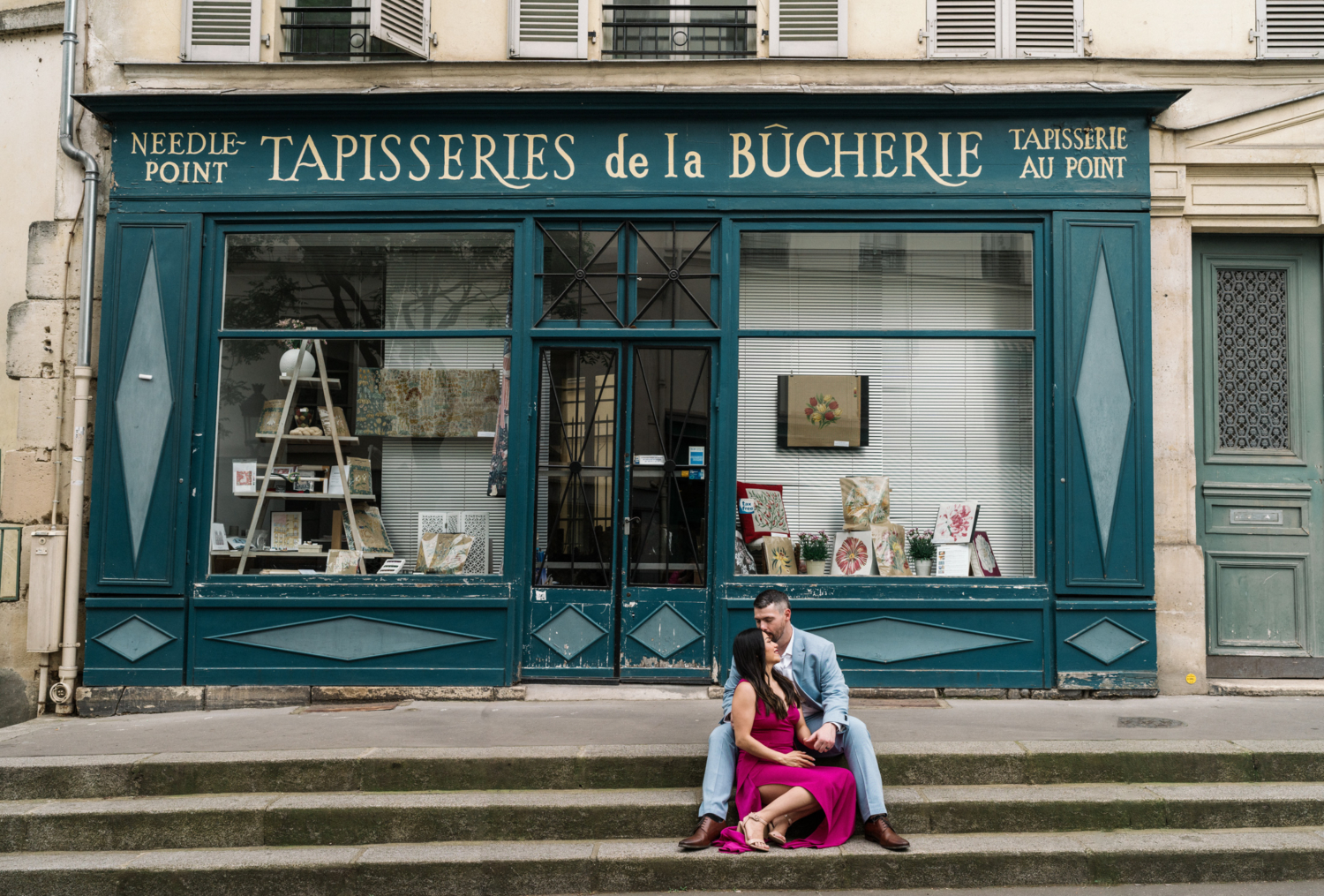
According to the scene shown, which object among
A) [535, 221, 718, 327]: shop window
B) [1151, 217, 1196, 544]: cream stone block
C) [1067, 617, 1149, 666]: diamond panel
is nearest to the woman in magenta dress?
[1067, 617, 1149, 666]: diamond panel

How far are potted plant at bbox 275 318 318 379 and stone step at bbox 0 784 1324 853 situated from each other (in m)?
3.38

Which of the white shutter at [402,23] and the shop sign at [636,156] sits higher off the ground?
the white shutter at [402,23]

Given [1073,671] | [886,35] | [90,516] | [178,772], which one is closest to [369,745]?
[178,772]

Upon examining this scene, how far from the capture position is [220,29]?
25.1 feet

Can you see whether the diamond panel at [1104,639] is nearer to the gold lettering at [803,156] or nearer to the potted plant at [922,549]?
the potted plant at [922,549]

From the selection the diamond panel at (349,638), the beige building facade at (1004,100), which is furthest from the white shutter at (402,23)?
the diamond panel at (349,638)

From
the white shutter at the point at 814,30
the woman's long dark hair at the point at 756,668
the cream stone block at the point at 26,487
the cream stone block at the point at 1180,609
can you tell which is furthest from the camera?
the white shutter at the point at 814,30

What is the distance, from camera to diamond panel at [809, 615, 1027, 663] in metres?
7.15

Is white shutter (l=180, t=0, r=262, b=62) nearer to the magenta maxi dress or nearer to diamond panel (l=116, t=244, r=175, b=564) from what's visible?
diamond panel (l=116, t=244, r=175, b=564)

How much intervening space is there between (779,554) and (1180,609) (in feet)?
9.22

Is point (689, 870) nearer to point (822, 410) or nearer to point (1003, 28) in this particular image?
point (822, 410)

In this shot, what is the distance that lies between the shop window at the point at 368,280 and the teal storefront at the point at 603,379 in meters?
0.02

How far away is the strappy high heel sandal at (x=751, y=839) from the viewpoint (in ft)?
16.0

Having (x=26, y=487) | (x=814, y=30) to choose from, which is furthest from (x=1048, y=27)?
(x=26, y=487)
